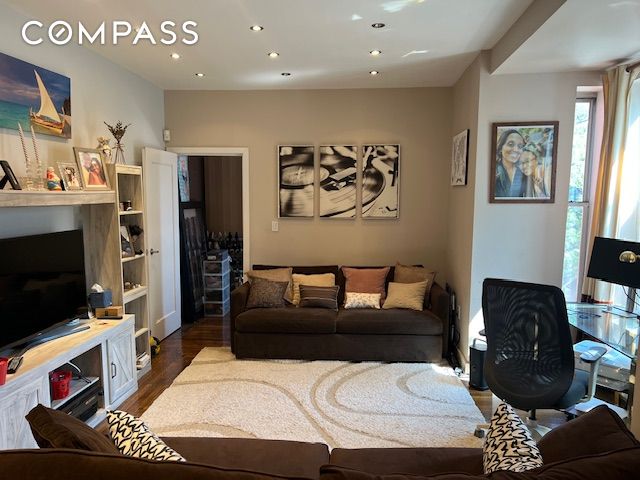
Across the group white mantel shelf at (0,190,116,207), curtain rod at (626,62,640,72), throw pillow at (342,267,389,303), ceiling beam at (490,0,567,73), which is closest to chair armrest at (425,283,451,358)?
throw pillow at (342,267,389,303)

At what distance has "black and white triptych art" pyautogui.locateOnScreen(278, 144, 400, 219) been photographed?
4.71 meters

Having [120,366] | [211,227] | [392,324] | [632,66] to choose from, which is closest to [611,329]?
[392,324]

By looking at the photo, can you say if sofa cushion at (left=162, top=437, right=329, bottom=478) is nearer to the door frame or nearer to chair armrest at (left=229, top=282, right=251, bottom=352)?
chair armrest at (left=229, top=282, right=251, bottom=352)

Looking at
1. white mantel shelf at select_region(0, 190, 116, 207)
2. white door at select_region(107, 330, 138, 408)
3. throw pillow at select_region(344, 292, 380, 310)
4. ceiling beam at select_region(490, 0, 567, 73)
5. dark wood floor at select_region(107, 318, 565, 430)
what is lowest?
dark wood floor at select_region(107, 318, 565, 430)

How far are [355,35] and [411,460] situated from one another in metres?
2.80

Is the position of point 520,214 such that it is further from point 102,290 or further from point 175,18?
point 102,290

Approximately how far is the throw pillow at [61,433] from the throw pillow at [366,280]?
3173mm

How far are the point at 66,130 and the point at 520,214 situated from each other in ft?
12.1

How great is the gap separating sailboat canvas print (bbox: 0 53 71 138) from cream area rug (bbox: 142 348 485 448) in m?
2.16

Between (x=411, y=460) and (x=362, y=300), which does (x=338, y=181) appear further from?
(x=411, y=460)

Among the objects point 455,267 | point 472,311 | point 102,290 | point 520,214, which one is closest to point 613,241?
point 520,214

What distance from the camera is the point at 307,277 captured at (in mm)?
4406

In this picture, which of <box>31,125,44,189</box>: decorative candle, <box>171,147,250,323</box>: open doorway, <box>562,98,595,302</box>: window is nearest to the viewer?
<box>31,125,44,189</box>: decorative candle

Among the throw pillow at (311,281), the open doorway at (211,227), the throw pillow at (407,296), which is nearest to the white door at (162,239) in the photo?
the open doorway at (211,227)
